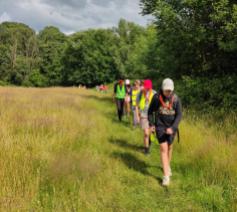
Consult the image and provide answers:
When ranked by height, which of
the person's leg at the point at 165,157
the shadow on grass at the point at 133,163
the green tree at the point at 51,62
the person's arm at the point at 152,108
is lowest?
the shadow on grass at the point at 133,163

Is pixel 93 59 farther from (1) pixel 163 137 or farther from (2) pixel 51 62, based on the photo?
(1) pixel 163 137

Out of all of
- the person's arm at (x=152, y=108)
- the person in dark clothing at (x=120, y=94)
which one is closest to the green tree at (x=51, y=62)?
the person in dark clothing at (x=120, y=94)

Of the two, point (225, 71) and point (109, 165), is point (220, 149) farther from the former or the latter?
point (225, 71)

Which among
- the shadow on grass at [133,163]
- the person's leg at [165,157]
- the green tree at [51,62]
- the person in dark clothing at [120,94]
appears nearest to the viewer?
the person's leg at [165,157]

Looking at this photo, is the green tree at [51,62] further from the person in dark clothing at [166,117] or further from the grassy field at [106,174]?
the person in dark clothing at [166,117]

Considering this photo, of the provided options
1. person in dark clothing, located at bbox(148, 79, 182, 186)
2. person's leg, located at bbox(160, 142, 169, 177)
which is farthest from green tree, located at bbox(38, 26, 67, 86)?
person's leg, located at bbox(160, 142, 169, 177)

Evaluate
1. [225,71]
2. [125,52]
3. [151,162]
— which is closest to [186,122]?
[151,162]

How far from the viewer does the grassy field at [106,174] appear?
4512 mm

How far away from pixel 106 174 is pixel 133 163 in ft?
4.57

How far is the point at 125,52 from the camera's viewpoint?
6331 centimetres

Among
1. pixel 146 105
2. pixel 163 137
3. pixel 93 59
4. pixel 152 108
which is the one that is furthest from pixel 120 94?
pixel 93 59

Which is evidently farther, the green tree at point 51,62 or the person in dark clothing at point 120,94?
the green tree at point 51,62

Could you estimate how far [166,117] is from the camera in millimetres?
5727

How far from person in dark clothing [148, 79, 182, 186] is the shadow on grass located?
1.89 feet
